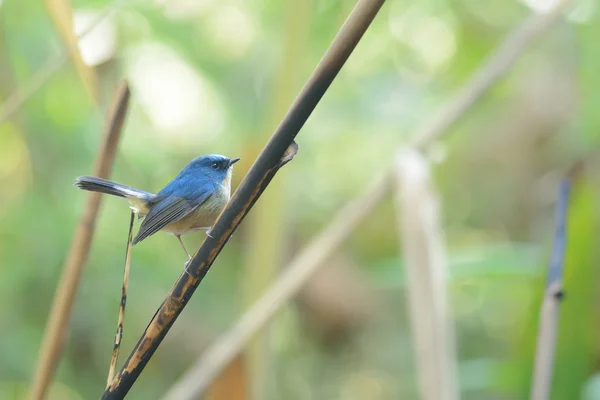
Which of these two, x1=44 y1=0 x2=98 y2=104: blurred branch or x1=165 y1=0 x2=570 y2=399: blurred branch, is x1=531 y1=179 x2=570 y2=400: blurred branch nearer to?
x1=165 y1=0 x2=570 y2=399: blurred branch

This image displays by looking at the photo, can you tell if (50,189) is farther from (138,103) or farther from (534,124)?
(534,124)

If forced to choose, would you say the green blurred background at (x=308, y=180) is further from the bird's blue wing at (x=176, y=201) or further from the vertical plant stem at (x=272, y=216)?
the bird's blue wing at (x=176, y=201)

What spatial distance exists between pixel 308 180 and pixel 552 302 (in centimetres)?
Answer: 162

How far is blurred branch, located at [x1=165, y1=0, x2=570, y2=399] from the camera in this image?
103 centimetres

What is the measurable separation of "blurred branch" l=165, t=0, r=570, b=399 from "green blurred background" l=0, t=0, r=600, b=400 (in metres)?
0.08

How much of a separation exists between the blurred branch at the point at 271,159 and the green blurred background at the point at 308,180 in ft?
2.16

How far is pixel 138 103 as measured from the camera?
1788 millimetres

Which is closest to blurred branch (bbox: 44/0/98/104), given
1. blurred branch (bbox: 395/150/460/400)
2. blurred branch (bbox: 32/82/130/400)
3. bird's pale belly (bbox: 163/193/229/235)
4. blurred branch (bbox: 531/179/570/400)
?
blurred branch (bbox: 32/82/130/400)

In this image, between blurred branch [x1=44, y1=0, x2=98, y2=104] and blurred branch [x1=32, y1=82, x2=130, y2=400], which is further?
blurred branch [x1=44, y1=0, x2=98, y2=104]

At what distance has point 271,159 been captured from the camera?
350 mm

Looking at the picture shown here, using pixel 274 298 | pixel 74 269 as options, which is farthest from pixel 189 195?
pixel 274 298

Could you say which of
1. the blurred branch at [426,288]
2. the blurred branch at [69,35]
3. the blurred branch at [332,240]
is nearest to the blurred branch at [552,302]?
the blurred branch at [426,288]

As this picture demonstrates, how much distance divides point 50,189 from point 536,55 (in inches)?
74.5

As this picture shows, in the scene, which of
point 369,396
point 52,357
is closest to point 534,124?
point 369,396
